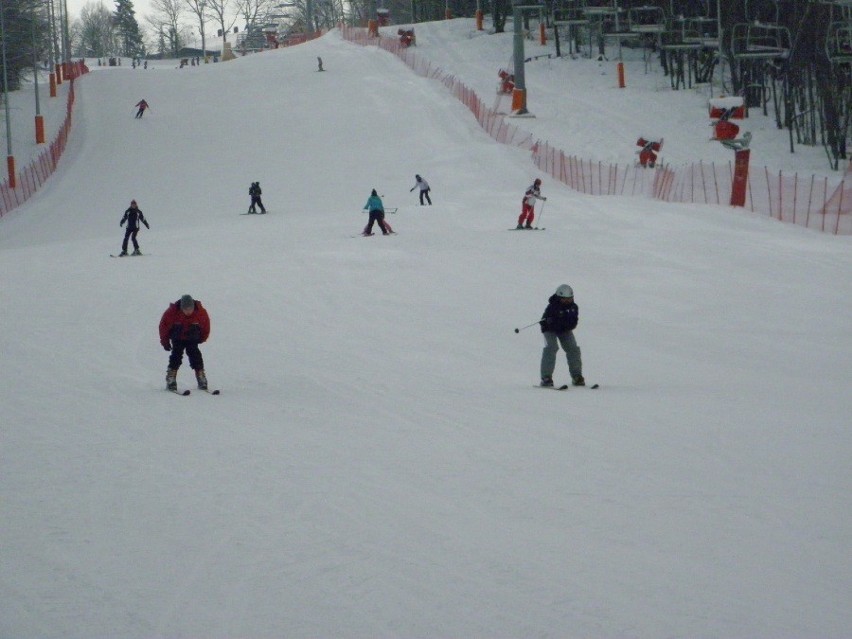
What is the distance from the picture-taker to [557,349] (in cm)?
1327

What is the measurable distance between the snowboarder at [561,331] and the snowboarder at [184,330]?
3.92 meters

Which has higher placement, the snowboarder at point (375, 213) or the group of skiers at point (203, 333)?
the snowboarder at point (375, 213)

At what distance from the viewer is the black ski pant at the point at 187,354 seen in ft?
42.9

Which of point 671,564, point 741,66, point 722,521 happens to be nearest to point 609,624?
point 671,564

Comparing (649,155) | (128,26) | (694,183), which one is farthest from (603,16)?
(128,26)

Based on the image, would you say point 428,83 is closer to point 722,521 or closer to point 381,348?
point 381,348

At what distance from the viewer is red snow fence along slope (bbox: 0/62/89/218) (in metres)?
39.4

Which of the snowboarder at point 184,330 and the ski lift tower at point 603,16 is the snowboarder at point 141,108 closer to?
the ski lift tower at point 603,16

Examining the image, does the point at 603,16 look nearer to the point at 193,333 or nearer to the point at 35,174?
the point at 35,174

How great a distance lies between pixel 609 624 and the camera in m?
6.55

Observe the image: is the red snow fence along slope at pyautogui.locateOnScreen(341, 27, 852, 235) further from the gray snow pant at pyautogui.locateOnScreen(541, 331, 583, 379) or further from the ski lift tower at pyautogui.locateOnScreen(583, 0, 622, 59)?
the gray snow pant at pyautogui.locateOnScreen(541, 331, 583, 379)

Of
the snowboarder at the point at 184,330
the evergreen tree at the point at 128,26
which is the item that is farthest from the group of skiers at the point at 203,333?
the evergreen tree at the point at 128,26

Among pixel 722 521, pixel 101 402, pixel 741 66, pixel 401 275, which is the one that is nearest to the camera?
pixel 722 521

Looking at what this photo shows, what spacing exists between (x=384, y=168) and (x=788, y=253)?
19.7m
